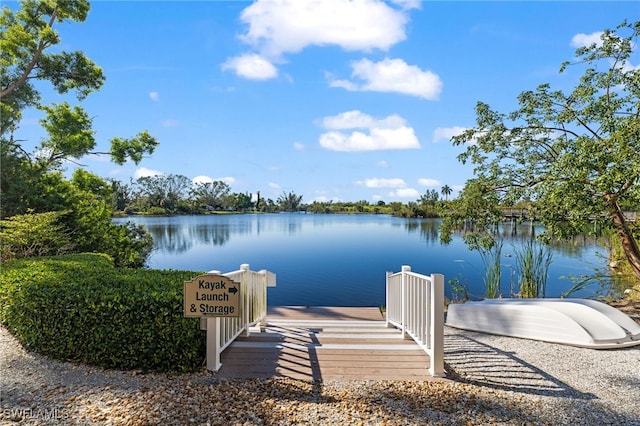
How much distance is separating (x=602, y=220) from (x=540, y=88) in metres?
2.13

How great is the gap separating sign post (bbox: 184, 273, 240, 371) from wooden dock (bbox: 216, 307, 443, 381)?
0.43 m

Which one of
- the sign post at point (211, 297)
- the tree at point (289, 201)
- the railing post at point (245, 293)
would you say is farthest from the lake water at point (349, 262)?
the tree at point (289, 201)

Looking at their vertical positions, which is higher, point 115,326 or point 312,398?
point 115,326

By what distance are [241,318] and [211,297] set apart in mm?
1199

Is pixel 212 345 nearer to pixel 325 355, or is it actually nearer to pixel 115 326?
pixel 115 326

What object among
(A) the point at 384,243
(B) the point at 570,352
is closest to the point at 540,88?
(B) the point at 570,352

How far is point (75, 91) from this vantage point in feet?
35.1

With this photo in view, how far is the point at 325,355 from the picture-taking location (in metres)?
3.47

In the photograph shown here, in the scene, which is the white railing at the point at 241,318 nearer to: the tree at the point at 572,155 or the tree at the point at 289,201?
the tree at the point at 572,155

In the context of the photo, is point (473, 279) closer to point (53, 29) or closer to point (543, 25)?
point (543, 25)

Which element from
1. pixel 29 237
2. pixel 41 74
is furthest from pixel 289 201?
pixel 29 237

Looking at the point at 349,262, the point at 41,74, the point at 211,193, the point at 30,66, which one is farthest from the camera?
the point at 211,193

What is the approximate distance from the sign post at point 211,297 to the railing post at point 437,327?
5.14ft

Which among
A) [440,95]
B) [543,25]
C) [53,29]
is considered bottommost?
[440,95]
